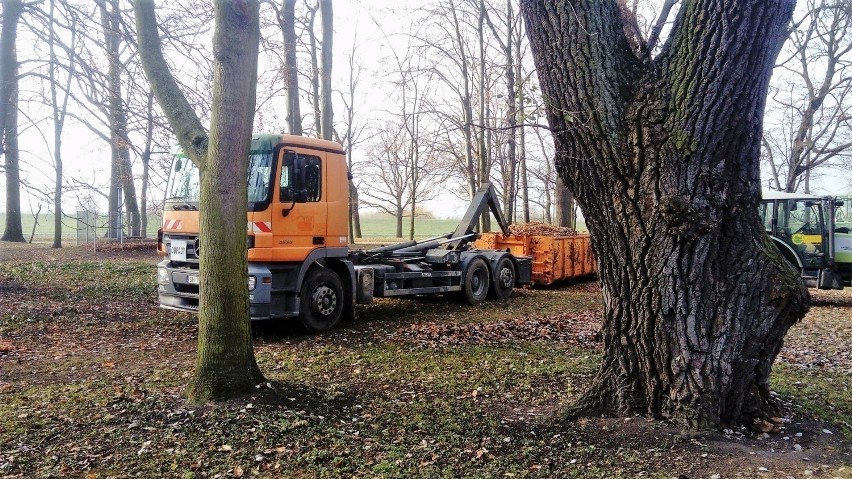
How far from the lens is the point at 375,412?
543 cm

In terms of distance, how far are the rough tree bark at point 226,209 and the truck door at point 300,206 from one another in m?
3.23

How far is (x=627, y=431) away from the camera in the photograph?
4652 mm

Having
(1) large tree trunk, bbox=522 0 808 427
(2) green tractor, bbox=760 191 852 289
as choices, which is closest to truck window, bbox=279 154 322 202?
(1) large tree trunk, bbox=522 0 808 427

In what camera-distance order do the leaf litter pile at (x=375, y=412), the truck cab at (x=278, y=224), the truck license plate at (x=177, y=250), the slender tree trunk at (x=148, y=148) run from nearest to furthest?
the leaf litter pile at (x=375, y=412)
the truck cab at (x=278, y=224)
the truck license plate at (x=177, y=250)
the slender tree trunk at (x=148, y=148)

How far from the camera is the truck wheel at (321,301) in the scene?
924cm

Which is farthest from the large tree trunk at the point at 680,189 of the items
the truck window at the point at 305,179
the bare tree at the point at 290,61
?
the bare tree at the point at 290,61

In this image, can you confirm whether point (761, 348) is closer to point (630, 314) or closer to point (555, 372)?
point (630, 314)

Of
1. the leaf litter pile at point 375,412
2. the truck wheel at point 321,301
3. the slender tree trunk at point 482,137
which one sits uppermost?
the slender tree trunk at point 482,137

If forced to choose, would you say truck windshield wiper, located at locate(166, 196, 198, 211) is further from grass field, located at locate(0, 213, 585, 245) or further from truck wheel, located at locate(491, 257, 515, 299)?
truck wheel, located at locate(491, 257, 515, 299)

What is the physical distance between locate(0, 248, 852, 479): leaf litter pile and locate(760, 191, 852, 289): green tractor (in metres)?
4.19

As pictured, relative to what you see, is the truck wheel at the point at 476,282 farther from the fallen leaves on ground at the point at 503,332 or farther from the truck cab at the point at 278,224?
the truck cab at the point at 278,224

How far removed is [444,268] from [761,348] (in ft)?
26.9

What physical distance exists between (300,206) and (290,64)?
9.45 m

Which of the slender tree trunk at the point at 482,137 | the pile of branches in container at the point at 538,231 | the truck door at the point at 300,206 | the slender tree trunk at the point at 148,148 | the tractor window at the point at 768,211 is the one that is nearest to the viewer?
the truck door at the point at 300,206
